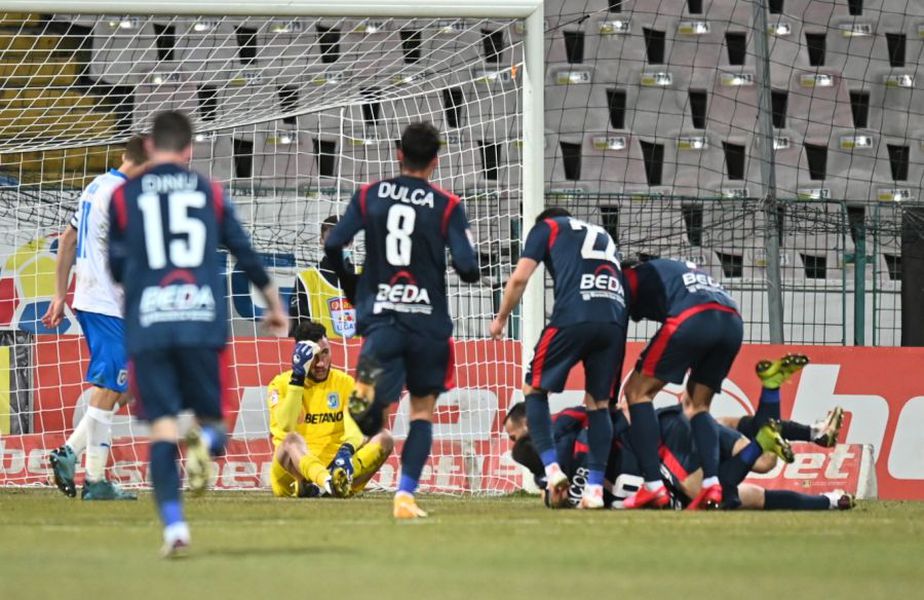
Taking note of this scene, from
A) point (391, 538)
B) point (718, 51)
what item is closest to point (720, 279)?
point (718, 51)

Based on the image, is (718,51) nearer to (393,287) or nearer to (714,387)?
(714,387)

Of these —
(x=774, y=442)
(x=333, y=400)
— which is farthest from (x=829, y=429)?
(x=333, y=400)

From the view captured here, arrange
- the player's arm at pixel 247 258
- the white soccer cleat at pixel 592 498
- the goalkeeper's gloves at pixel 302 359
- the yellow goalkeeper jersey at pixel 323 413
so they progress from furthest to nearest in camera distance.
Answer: the yellow goalkeeper jersey at pixel 323 413 → the goalkeeper's gloves at pixel 302 359 → the white soccer cleat at pixel 592 498 → the player's arm at pixel 247 258

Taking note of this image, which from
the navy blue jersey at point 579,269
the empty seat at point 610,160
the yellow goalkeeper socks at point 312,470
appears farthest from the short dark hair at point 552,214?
the empty seat at point 610,160

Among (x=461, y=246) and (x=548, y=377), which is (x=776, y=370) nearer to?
(x=548, y=377)

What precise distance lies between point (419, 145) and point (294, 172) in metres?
6.64

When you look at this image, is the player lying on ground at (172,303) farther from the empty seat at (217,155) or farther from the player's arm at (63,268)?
the empty seat at (217,155)

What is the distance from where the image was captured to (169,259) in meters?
4.91

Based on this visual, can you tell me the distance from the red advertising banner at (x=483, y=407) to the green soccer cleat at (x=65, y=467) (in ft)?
9.55

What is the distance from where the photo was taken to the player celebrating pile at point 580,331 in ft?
24.6

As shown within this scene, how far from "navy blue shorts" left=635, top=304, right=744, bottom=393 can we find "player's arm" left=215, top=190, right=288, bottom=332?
2952 mm

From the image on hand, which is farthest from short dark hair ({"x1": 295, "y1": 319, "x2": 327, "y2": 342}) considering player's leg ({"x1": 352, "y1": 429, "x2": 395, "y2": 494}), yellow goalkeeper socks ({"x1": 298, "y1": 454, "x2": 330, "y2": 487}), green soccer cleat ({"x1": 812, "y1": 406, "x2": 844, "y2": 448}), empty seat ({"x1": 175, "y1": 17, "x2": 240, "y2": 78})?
green soccer cleat ({"x1": 812, "y1": 406, "x2": 844, "y2": 448})

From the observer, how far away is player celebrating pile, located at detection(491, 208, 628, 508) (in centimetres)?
748

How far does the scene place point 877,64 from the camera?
23.5 m
